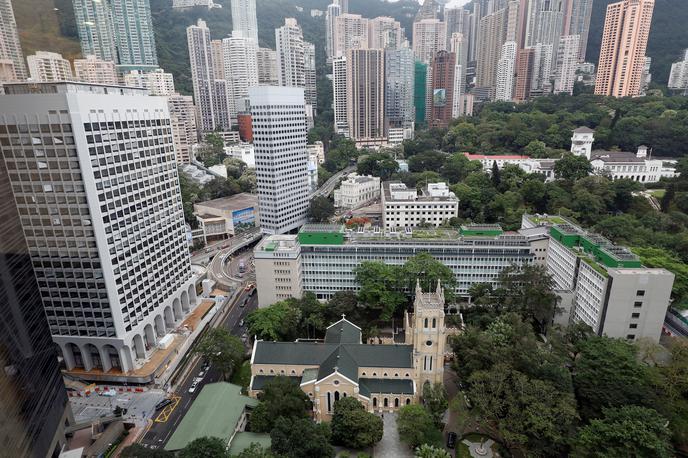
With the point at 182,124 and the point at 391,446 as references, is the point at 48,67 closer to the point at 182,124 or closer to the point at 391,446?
the point at 391,446

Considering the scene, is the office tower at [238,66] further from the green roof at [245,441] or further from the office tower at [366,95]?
the green roof at [245,441]

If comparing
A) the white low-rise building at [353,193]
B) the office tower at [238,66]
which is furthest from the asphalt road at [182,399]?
the office tower at [238,66]

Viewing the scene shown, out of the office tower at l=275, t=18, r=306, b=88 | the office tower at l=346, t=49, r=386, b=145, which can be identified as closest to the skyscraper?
the office tower at l=275, t=18, r=306, b=88

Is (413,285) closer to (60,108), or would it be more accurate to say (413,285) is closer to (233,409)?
(233,409)

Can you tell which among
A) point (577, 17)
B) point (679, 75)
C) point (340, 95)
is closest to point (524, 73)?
point (577, 17)

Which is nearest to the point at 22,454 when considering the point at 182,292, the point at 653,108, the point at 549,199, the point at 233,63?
the point at 182,292

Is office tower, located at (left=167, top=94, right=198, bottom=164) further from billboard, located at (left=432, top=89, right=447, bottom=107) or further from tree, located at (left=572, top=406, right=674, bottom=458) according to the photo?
tree, located at (left=572, top=406, right=674, bottom=458)
